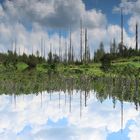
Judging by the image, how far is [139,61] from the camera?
67.4m

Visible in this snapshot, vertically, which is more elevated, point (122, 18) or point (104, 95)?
point (122, 18)

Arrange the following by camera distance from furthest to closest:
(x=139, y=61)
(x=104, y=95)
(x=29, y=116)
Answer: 1. (x=139, y=61)
2. (x=104, y=95)
3. (x=29, y=116)

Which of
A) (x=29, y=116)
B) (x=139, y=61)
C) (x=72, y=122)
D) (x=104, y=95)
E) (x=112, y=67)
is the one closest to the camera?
(x=72, y=122)

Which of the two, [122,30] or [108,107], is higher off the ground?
[122,30]

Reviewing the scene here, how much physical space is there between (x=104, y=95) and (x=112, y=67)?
3686 centimetres

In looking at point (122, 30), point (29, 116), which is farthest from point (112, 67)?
point (29, 116)

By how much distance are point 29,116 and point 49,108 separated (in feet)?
10.1

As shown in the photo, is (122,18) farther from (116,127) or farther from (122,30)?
(116,127)

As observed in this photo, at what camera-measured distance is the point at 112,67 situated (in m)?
62.2

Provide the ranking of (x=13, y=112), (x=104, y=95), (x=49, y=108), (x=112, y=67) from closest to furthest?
(x=13, y=112)
(x=49, y=108)
(x=104, y=95)
(x=112, y=67)

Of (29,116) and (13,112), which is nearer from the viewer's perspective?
(29,116)

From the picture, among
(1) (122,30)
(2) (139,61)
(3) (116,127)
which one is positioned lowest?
(3) (116,127)

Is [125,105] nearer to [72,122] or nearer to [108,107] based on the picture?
[108,107]

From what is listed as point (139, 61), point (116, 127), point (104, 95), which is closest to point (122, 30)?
point (139, 61)
